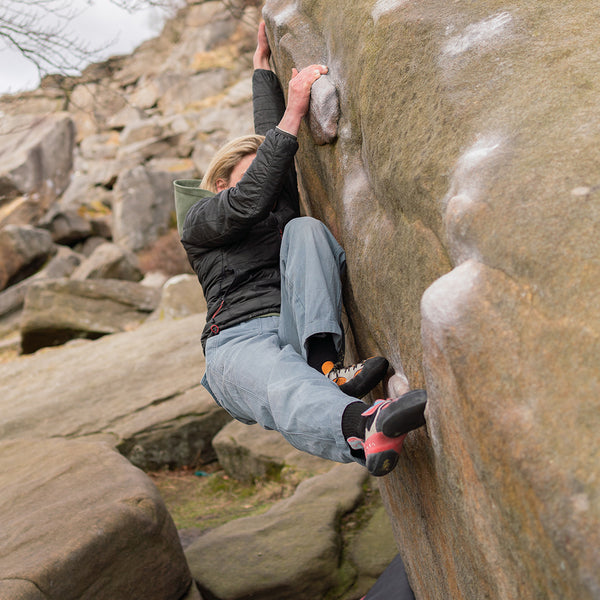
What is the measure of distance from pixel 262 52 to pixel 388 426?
2.90 metres

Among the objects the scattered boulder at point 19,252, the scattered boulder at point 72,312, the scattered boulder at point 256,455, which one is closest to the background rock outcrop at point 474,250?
the scattered boulder at point 256,455

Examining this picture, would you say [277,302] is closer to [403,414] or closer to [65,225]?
[403,414]

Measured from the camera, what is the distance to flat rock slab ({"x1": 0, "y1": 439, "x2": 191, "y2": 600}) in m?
3.30

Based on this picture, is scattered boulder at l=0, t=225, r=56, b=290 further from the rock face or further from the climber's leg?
the rock face

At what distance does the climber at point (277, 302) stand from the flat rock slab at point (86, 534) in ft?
3.96

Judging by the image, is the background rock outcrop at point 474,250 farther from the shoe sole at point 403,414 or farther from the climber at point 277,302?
the climber at point 277,302

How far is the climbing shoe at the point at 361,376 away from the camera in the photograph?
8.38ft

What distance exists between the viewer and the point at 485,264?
1743 mm

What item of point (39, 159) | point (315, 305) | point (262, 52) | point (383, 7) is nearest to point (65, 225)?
point (39, 159)

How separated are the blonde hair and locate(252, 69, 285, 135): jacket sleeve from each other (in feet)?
1.65

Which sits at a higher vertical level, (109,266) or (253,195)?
(253,195)

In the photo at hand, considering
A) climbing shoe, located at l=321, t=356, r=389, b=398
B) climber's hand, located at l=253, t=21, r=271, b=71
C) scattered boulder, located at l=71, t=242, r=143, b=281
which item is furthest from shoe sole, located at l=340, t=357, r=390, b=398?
scattered boulder, located at l=71, t=242, r=143, b=281

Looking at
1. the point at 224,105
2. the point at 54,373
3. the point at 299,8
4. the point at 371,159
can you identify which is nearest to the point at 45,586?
the point at 371,159

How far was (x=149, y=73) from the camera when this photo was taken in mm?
36656
